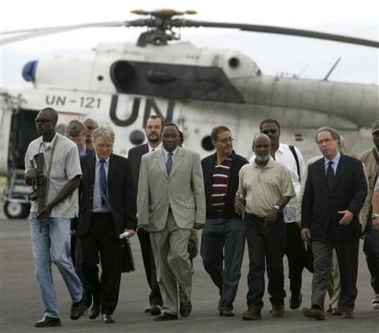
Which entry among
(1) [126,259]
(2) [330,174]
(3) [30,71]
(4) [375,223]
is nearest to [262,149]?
(2) [330,174]

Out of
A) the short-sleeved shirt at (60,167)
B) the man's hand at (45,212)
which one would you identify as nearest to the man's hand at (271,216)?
the short-sleeved shirt at (60,167)

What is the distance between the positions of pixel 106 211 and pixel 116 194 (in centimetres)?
18

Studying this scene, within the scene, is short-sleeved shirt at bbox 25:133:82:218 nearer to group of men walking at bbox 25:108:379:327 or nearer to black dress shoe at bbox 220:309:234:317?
group of men walking at bbox 25:108:379:327

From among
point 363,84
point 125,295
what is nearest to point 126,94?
point 363,84

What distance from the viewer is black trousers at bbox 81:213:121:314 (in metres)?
12.8

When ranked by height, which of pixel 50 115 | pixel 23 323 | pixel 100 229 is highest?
pixel 50 115

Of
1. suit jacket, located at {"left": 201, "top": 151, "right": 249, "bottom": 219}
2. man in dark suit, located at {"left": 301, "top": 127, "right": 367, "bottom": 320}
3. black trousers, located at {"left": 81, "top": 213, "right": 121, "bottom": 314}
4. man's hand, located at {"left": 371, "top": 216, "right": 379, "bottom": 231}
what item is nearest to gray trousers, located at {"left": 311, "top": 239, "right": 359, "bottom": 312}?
man in dark suit, located at {"left": 301, "top": 127, "right": 367, "bottom": 320}

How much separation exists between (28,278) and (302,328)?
558 centimetres

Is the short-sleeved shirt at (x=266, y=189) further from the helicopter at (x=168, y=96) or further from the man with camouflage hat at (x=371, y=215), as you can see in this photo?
the helicopter at (x=168, y=96)

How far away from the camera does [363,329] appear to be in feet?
39.1

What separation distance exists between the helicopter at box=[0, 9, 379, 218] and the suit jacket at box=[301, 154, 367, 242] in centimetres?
1303

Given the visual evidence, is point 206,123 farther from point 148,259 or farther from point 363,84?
point 148,259

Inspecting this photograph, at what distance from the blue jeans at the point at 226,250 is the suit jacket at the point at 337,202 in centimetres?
68

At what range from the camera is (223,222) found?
1332 cm
